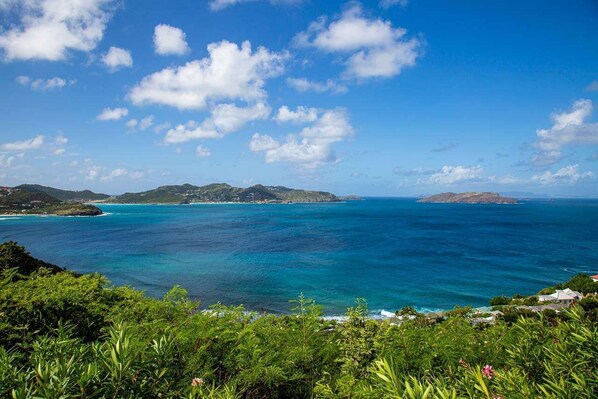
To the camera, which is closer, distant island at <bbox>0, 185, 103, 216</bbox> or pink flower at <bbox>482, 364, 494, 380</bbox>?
pink flower at <bbox>482, 364, 494, 380</bbox>

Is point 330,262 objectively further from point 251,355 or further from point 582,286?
point 251,355

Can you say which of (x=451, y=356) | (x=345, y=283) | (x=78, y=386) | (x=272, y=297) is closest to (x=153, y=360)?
(x=78, y=386)

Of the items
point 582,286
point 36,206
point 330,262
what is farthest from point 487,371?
→ point 36,206

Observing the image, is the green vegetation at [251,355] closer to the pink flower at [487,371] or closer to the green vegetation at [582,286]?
the pink flower at [487,371]

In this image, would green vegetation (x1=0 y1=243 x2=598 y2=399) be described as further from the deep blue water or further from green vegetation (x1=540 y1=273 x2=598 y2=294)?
green vegetation (x1=540 y1=273 x2=598 y2=294)

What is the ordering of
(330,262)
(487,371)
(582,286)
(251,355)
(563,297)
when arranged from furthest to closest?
1. (330,262)
2. (582,286)
3. (563,297)
4. (251,355)
5. (487,371)

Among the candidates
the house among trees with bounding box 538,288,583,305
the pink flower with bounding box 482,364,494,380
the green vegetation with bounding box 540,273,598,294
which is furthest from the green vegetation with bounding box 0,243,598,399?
the green vegetation with bounding box 540,273,598,294

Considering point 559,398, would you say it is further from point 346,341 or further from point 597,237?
point 597,237

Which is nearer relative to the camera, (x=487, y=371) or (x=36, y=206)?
(x=487, y=371)
